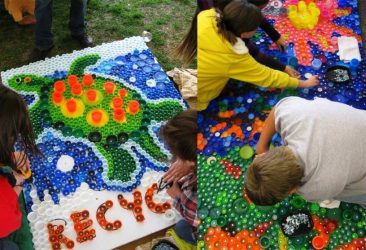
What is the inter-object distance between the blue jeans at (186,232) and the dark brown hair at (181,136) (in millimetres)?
301

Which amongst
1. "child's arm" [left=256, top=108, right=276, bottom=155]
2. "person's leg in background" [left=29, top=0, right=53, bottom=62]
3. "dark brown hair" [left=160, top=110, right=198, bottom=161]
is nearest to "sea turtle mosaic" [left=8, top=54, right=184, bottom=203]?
"person's leg in background" [left=29, top=0, right=53, bottom=62]

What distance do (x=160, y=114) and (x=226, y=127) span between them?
0.45 meters

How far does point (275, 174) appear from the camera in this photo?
1518 millimetres

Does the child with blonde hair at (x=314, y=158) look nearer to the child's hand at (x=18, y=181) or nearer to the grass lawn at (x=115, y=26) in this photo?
the child's hand at (x=18, y=181)

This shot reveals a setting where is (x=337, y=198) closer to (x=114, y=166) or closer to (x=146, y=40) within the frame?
(x=114, y=166)

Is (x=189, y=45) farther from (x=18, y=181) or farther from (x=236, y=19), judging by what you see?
(x=18, y=181)

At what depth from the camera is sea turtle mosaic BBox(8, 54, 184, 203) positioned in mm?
2303

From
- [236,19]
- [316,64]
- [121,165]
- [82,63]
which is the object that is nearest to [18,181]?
[121,165]

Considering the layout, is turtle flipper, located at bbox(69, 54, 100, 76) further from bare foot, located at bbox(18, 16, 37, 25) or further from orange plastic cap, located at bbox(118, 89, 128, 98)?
bare foot, located at bbox(18, 16, 37, 25)

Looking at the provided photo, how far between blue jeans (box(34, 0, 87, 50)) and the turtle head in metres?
0.21

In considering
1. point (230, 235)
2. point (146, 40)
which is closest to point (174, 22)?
point (146, 40)

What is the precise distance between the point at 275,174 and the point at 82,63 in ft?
4.96

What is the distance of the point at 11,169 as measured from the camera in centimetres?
187

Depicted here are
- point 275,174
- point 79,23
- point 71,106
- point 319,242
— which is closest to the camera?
point 275,174
